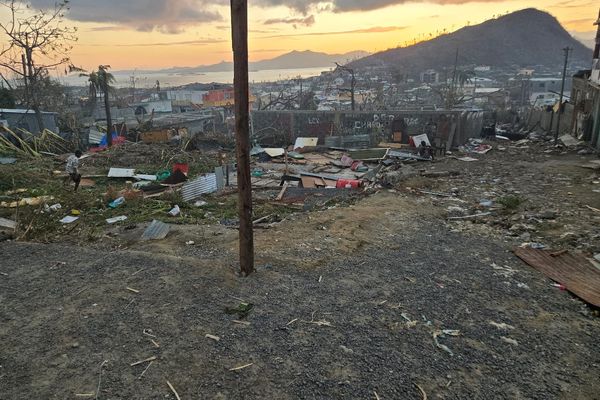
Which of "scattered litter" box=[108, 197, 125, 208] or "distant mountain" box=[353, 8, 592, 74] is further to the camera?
"distant mountain" box=[353, 8, 592, 74]

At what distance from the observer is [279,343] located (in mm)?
3756

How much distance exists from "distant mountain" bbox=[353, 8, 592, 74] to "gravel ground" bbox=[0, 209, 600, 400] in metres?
100

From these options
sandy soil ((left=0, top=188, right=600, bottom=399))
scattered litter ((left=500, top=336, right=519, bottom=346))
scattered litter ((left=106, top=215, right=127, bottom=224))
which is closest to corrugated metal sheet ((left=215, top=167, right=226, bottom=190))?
scattered litter ((left=106, top=215, right=127, bottom=224))

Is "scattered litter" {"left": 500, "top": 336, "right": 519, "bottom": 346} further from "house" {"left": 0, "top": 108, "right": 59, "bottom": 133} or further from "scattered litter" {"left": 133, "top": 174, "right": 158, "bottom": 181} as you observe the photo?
"house" {"left": 0, "top": 108, "right": 59, "bottom": 133}

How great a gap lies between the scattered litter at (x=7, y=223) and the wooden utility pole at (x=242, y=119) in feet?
17.4

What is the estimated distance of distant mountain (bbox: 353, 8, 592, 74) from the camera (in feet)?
334

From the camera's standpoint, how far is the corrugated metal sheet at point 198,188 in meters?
11.0

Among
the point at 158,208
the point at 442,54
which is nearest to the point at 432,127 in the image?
the point at 158,208

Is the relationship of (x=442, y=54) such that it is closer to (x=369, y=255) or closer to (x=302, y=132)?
(x=302, y=132)

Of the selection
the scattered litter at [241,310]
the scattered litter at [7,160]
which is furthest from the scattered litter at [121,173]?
the scattered litter at [241,310]

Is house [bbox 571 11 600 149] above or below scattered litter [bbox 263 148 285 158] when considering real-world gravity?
above

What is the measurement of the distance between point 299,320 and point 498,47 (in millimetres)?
124305

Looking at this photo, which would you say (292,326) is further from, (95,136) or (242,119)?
(95,136)

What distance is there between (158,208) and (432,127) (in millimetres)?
15463
